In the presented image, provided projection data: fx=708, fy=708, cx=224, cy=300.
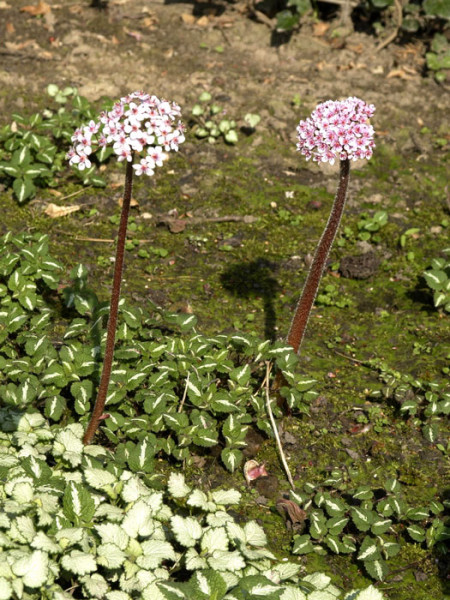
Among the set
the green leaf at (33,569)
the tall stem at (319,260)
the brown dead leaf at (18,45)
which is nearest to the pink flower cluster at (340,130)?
the tall stem at (319,260)

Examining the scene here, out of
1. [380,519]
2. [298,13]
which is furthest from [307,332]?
[298,13]

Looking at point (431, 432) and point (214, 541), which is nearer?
point (214, 541)

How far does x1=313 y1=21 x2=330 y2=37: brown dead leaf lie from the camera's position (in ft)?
30.0

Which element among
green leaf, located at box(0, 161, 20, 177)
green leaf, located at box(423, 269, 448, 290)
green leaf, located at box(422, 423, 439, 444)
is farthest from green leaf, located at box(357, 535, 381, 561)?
green leaf, located at box(0, 161, 20, 177)

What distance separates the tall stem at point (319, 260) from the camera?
3.96 metres

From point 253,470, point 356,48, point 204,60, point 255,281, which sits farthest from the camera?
point 356,48

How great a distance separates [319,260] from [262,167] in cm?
336

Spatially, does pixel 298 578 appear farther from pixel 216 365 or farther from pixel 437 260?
pixel 437 260

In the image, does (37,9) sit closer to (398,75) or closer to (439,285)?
(398,75)

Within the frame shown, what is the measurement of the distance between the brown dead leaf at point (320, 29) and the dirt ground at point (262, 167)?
2 centimetres

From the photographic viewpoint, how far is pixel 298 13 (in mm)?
8875

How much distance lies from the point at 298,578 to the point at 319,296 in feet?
9.18

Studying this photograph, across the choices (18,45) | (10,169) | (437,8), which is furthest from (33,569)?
(437,8)

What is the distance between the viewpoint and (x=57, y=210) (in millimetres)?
6508
